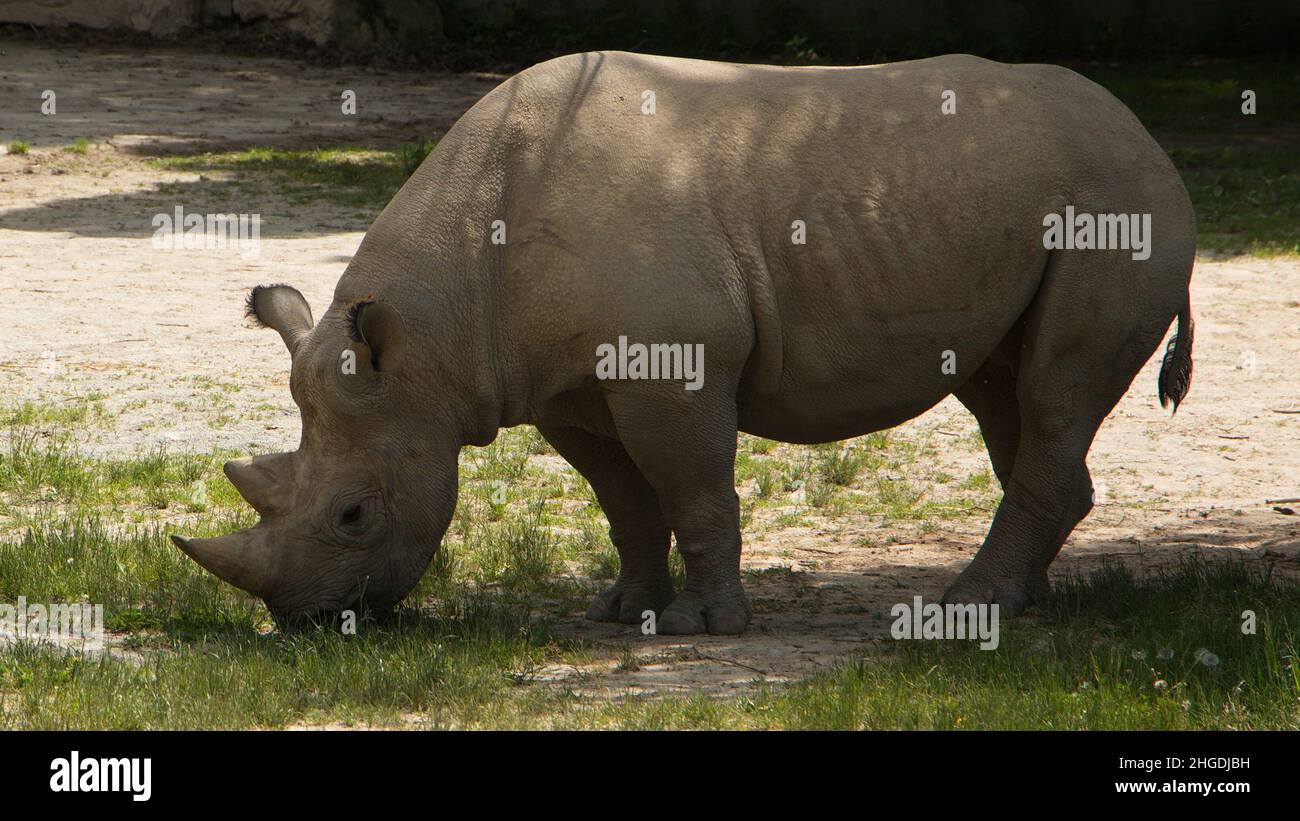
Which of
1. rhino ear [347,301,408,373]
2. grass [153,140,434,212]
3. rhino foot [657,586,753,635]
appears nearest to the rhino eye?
rhino ear [347,301,408,373]

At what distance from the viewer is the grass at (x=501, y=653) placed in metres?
5.38

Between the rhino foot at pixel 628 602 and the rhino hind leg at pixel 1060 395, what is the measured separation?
1203 mm

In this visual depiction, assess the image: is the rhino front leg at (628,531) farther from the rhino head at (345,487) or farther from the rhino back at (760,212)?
the rhino head at (345,487)

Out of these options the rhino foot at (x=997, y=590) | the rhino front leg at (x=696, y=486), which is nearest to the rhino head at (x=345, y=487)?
the rhino front leg at (x=696, y=486)

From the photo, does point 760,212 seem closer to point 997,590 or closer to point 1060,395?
point 1060,395

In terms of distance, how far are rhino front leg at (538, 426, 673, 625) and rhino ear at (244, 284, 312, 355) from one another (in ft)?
3.67

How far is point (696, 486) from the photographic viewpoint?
648 centimetres

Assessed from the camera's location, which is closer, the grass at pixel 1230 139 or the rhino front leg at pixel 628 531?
the rhino front leg at pixel 628 531

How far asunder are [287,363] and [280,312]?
478cm

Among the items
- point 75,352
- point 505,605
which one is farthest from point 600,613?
point 75,352

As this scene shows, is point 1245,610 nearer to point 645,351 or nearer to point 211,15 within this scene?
point 645,351

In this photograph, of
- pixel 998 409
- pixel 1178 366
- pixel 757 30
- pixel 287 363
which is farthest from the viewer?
pixel 757 30

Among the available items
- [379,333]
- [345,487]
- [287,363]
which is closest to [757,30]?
[287,363]

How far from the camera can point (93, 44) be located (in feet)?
71.2
